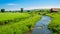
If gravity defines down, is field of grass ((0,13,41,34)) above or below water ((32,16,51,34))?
above

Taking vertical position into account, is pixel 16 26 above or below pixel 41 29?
above

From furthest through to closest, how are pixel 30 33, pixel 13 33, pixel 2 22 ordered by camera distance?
pixel 2 22
pixel 30 33
pixel 13 33

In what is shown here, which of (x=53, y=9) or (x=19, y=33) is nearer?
(x=19, y=33)

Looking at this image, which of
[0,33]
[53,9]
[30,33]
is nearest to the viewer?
[0,33]

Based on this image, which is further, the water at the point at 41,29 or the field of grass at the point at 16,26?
the water at the point at 41,29

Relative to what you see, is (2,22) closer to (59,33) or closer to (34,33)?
(34,33)

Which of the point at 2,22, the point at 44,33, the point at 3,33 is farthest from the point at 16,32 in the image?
the point at 2,22

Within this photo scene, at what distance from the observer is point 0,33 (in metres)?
15.5

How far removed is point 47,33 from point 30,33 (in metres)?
2.49

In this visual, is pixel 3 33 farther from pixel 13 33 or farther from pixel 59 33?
pixel 59 33

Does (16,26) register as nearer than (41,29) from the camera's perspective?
Yes

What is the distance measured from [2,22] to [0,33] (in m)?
13.8

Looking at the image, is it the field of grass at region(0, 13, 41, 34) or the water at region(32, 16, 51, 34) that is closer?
the field of grass at region(0, 13, 41, 34)

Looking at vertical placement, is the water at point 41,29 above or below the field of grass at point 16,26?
below
